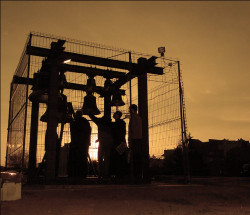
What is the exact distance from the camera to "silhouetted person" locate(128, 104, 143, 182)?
6952 millimetres

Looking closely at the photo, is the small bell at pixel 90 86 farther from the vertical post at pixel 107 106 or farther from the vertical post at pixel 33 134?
the vertical post at pixel 33 134

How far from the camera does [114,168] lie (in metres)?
7.45

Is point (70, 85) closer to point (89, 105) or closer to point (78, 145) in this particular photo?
point (89, 105)

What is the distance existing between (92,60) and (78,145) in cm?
194

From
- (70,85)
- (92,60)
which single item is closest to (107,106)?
(70,85)

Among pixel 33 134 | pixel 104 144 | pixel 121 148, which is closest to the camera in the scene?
pixel 121 148

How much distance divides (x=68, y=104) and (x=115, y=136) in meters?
1.41

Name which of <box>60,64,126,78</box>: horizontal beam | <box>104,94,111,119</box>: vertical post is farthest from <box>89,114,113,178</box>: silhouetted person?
<box>104,94,111,119</box>: vertical post

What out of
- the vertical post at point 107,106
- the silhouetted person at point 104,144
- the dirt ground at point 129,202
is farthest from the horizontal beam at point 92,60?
the dirt ground at point 129,202

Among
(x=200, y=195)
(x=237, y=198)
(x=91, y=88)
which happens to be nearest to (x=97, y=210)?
(x=200, y=195)

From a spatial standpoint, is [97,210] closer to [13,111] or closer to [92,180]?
[92,180]

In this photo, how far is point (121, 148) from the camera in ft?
22.6

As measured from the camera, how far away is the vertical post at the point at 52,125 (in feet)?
20.8

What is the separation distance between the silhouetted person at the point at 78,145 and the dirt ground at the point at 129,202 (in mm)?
1307
